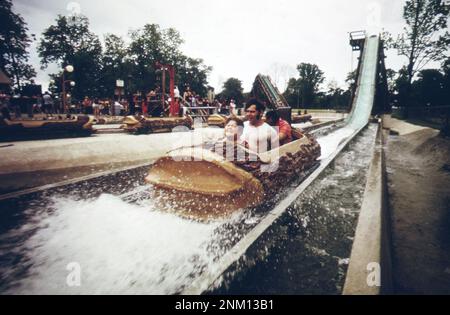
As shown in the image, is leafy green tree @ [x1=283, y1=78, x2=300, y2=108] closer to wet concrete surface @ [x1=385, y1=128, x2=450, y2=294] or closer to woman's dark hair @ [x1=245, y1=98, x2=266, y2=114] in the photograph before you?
wet concrete surface @ [x1=385, y1=128, x2=450, y2=294]

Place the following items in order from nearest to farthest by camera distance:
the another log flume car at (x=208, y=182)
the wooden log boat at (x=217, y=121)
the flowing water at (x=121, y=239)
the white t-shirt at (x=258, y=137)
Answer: the flowing water at (x=121, y=239), the another log flume car at (x=208, y=182), the white t-shirt at (x=258, y=137), the wooden log boat at (x=217, y=121)

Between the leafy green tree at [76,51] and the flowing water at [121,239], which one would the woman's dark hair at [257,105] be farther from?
the leafy green tree at [76,51]

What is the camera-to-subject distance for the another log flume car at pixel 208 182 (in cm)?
344

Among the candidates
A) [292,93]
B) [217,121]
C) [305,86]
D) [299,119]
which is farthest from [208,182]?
[305,86]

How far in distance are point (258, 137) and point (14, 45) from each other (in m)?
46.3

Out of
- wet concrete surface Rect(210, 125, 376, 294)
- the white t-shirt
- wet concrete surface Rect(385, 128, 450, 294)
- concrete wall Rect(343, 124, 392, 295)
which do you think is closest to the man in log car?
the white t-shirt

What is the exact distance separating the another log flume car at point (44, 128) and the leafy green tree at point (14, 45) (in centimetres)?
3431

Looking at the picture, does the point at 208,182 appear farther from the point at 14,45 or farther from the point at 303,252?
the point at 14,45

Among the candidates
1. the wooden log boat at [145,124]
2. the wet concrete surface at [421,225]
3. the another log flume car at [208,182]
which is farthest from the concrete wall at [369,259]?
the wooden log boat at [145,124]

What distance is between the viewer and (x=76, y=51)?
4772 cm

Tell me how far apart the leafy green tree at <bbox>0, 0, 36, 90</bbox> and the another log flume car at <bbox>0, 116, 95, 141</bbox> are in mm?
34308

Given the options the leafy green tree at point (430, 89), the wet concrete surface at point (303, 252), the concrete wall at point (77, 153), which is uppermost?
the leafy green tree at point (430, 89)

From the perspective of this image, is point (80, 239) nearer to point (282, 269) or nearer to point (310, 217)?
point (282, 269)
